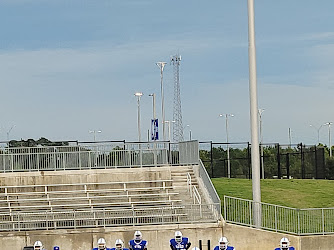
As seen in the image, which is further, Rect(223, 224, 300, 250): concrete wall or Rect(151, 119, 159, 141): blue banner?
Rect(151, 119, 159, 141): blue banner

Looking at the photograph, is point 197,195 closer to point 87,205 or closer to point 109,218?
point 109,218

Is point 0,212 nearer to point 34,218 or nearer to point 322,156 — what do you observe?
point 34,218

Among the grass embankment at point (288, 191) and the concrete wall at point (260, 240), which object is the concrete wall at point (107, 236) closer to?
the concrete wall at point (260, 240)

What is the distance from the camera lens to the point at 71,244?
92.3ft

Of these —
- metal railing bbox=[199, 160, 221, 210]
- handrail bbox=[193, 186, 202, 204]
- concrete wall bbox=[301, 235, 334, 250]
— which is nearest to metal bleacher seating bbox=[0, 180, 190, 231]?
handrail bbox=[193, 186, 202, 204]

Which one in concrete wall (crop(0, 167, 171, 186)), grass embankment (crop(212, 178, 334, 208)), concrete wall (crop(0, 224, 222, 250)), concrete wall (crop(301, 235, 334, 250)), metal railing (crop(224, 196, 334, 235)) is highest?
concrete wall (crop(0, 167, 171, 186))

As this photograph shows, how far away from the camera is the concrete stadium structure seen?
92.3 feet

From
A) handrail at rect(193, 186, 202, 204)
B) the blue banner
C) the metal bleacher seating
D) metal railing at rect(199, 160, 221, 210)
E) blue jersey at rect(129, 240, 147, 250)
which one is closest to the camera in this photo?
blue jersey at rect(129, 240, 147, 250)

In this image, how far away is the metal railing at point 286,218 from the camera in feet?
92.9

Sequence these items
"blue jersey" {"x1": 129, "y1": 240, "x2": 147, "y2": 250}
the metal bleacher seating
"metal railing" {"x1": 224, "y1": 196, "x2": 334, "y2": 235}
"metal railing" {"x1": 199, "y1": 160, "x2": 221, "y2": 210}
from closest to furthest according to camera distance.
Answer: "blue jersey" {"x1": 129, "y1": 240, "x2": 147, "y2": 250} < "metal railing" {"x1": 224, "y1": 196, "x2": 334, "y2": 235} < the metal bleacher seating < "metal railing" {"x1": 199, "y1": 160, "x2": 221, "y2": 210}

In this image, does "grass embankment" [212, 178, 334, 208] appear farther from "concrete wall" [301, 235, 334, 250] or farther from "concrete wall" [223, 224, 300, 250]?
"concrete wall" [223, 224, 300, 250]

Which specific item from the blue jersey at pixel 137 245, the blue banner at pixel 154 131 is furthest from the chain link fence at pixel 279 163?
the blue jersey at pixel 137 245

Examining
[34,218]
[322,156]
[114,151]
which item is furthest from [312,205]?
[322,156]

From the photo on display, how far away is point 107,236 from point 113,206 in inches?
168
